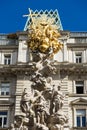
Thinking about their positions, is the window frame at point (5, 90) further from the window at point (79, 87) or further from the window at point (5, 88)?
the window at point (79, 87)

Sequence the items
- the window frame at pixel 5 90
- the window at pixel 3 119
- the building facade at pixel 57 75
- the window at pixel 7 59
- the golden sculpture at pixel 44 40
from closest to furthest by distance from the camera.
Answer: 1. the golden sculpture at pixel 44 40
2. the window at pixel 3 119
3. the building facade at pixel 57 75
4. the window frame at pixel 5 90
5. the window at pixel 7 59

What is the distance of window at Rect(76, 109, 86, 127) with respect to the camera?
110 feet

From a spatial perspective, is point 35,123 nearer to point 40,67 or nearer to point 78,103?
point 40,67

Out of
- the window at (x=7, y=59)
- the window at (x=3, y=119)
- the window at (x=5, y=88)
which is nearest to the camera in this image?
the window at (x=3, y=119)

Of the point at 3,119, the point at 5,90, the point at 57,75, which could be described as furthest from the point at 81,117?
the point at 5,90

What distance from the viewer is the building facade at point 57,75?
3403 cm

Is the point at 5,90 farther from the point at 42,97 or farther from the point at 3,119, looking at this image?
the point at 42,97

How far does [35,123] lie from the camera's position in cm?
1452

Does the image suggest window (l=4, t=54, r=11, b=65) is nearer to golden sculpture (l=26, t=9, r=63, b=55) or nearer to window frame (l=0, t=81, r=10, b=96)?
window frame (l=0, t=81, r=10, b=96)

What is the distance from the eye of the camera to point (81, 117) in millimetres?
34000

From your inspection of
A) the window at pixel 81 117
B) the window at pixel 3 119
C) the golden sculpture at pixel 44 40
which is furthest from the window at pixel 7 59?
the golden sculpture at pixel 44 40

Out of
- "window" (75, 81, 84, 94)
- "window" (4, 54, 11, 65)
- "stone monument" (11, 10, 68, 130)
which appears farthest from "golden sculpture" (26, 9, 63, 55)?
"window" (4, 54, 11, 65)

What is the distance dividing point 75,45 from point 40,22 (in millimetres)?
19562

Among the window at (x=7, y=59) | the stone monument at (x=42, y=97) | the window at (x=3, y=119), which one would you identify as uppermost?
the window at (x=7, y=59)
